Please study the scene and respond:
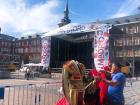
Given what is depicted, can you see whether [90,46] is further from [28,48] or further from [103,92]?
[28,48]

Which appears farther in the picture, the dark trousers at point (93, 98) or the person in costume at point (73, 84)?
the dark trousers at point (93, 98)

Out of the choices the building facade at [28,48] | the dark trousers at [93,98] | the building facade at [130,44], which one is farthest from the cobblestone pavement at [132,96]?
the building facade at [28,48]

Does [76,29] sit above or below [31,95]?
above

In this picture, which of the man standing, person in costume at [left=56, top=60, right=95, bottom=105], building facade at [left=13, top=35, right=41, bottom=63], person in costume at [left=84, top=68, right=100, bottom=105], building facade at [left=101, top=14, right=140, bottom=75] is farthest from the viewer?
building facade at [left=13, top=35, right=41, bottom=63]

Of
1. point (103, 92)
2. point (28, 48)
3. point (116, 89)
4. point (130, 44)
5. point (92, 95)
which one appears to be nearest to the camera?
point (92, 95)

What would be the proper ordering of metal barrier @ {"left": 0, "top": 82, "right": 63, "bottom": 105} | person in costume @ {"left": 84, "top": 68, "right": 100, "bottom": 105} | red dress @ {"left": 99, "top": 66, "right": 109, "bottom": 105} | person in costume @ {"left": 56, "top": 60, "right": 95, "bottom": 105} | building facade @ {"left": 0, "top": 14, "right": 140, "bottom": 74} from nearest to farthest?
person in costume @ {"left": 56, "top": 60, "right": 95, "bottom": 105} < person in costume @ {"left": 84, "top": 68, "right": 100, "bottom": 105} < red dress @ {"left": 99, "top": 66, "right": 109, "bottom": 105} < metal barrier @ {"left": 0, "top": 82, "right": 63, "bottom": 105} < building facade @ {"left": 0, "top": 14, "right": 140, "bottom": 74}

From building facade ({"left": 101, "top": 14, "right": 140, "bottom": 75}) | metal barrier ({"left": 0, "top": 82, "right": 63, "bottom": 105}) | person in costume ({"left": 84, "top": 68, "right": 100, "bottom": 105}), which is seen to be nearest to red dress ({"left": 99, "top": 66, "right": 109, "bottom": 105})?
person in costume ({"left": 84, "top": 68, "right": 100, "bottom": 105})

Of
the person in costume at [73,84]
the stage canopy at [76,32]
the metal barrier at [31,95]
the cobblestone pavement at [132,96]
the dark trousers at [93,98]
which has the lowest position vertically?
the cobblestone pavement at [132,96]

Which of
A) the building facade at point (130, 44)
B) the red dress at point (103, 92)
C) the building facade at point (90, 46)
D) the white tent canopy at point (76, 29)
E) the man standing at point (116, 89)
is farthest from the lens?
the building facade at point (130, 44)

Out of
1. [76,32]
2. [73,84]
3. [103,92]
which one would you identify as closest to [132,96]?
[103,92]

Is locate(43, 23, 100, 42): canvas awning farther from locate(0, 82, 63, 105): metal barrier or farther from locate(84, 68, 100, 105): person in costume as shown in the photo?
locate(84, 68, 100, 105): person in costume

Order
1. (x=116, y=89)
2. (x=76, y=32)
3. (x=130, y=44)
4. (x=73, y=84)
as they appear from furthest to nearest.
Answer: (x=130, y=44) < (x=76, y=32) < (x=116, y=89) < (x=73, y=84)

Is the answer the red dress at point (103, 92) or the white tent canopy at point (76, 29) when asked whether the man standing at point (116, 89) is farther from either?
the white tent canopy at point (76, 29)

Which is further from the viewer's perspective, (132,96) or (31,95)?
(132,96)
